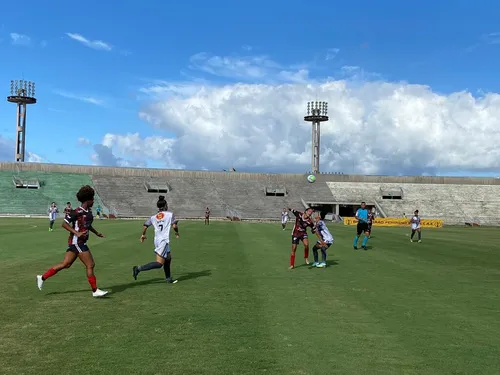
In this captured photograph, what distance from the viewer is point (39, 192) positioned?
66.9m

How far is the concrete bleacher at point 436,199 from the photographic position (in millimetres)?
68438

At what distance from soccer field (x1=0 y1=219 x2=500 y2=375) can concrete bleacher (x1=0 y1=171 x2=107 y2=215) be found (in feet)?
167

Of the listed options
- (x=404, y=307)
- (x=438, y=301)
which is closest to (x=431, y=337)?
(x=404, y=307)

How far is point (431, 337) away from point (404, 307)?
210 centimetres

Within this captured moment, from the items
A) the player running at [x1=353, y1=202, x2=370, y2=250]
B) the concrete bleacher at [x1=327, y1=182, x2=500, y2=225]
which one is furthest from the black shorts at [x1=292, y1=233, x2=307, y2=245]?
the concrete bleacher at [x1=327, y1=182, x2=500, y2=225]

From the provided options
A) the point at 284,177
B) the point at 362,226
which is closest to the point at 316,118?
the point at 284,177

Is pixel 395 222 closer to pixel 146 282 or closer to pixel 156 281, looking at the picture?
pixel 156 281

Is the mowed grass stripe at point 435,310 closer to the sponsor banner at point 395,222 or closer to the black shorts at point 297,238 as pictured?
the black shorts at point 297,238

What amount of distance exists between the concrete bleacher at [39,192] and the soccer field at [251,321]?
51046mm

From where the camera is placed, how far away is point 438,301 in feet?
32.7

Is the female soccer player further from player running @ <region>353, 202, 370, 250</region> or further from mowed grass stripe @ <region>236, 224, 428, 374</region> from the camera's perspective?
player running @ <region>353, 202, 370, 250</region>

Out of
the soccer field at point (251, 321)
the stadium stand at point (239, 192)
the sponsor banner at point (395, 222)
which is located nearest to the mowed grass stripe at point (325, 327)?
the soccer field at point (251, 321)

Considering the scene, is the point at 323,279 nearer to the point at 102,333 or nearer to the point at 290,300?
the point at 290,300

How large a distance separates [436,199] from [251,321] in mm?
72201
